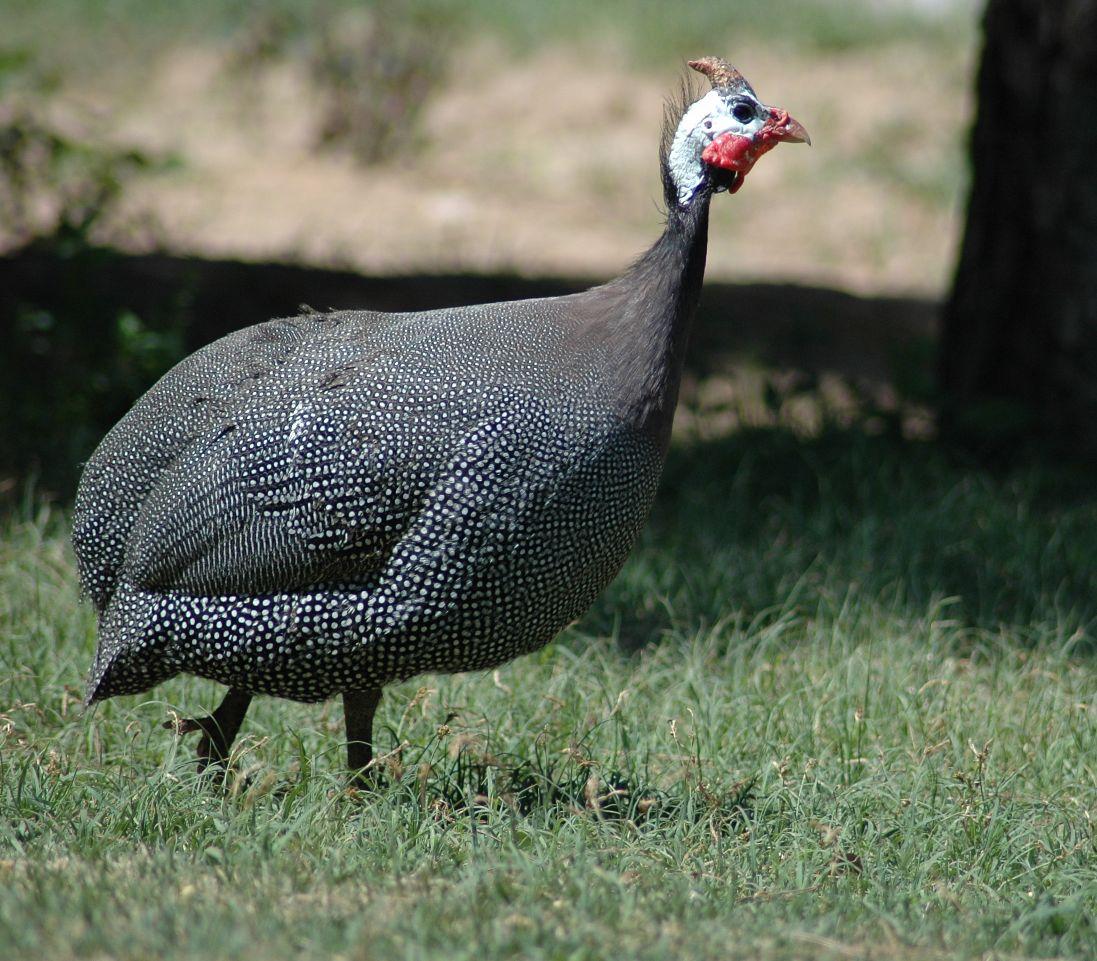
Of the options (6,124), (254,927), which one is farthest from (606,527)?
(6,124)

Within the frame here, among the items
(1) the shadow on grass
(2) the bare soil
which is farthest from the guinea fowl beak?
(2) the bare soil

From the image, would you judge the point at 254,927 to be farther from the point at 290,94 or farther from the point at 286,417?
the point at 290,94

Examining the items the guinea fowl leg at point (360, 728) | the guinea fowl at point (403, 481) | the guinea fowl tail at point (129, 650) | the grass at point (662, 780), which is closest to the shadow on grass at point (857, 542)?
the grass at point (662, 780)

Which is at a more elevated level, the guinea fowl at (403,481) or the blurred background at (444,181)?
the blurred background at (444,181)

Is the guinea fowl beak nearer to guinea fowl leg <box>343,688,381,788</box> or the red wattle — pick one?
the red wattle

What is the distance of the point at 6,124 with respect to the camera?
6914mm

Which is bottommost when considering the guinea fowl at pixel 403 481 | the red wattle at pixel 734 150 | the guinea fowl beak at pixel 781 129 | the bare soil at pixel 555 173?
the guinea fowl at pixel 403 481

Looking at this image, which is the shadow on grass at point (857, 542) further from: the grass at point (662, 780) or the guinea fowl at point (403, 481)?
the guinea fowl at point (403, 481)

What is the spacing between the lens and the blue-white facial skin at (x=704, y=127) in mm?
3080

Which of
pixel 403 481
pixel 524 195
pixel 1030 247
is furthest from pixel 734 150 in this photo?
pixel 524 195

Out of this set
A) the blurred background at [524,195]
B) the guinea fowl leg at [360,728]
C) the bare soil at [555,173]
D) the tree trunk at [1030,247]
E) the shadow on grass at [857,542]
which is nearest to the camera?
the guinea fowl leg at [360,728]

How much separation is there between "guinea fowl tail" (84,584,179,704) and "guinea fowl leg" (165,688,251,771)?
0.17 metres

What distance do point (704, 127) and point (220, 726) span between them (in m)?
1.78

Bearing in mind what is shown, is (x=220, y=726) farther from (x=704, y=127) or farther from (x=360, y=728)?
(x=704, y=127)
